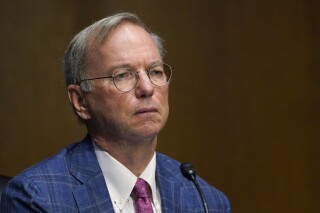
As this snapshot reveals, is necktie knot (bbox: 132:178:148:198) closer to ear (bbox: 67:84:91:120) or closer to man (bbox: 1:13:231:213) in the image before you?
man (bbox: 1:13:231:213)

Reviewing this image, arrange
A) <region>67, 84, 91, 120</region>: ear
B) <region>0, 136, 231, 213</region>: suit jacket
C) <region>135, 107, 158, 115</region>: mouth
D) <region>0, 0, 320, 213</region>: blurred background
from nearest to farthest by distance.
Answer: <region>0, 136, 231, 213</region>: suit jacket → <region>135, 107, 158, 115</region>: mouth → <region>67, 84, 91, 120</region>: ear → <region>0, 0, 320, 213</region>: blurred background

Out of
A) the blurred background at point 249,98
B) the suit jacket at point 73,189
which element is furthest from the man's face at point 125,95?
the blurred background at point 249,98

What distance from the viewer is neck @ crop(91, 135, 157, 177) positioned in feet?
6.93

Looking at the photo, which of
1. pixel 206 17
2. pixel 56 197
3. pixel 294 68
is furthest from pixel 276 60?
pixel 56 197

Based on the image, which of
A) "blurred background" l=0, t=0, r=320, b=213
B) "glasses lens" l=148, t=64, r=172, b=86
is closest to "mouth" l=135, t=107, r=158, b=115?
"glasses lens" l=148, t=64, r=172, b=86

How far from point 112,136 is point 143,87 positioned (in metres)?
0.20

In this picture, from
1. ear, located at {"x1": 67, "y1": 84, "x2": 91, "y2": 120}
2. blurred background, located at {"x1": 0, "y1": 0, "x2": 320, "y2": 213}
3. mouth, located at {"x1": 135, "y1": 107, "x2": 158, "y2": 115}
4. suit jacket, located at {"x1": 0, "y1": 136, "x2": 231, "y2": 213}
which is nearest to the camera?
suit jacket, located at {"x1": 0, "y1": 136, "x2": 231, "y2": 213}

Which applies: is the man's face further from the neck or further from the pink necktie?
the pink necktie

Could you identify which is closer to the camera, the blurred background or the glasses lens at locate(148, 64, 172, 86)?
the glasses lens at locate(148, 64, 172, 86)

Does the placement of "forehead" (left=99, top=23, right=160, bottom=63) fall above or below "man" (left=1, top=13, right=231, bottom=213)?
above

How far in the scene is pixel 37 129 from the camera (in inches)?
126

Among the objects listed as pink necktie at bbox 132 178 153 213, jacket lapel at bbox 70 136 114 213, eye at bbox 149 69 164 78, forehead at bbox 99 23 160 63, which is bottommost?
pink necktie at bbox 132 178 153 213

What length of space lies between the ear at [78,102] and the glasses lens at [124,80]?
0.17 metres

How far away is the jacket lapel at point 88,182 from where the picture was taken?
6.49 ft
